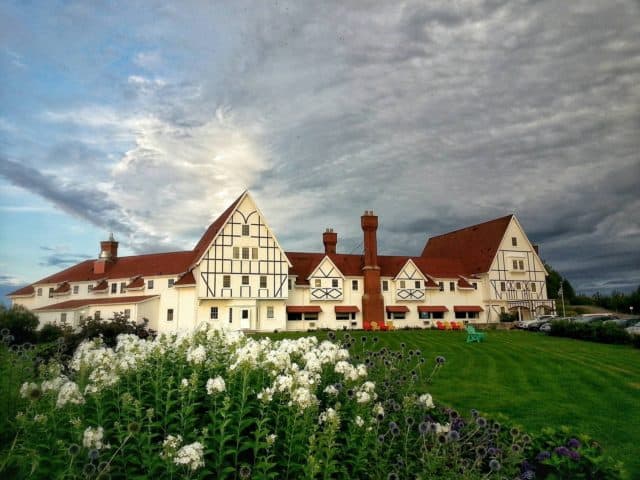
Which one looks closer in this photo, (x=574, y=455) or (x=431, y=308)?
(x=574, y=455)

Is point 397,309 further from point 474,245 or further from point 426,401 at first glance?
point 426,401

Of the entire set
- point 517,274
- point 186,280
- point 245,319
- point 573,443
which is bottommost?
point 573,443

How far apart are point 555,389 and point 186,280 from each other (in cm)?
3324

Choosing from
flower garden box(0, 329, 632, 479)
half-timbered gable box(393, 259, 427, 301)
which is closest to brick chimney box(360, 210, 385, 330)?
half-timbered gable box(393, 259, 427, 301)

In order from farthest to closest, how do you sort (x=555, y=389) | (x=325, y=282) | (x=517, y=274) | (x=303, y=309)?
(x=517, y=274), (x=325, y=282), (x=303, y=309), (x=555, y=389)

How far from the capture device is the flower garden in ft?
15.9

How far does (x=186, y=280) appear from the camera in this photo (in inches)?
1614

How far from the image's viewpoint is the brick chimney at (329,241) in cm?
4984

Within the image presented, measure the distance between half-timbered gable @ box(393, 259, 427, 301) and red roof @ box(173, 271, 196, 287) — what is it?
69.0ft

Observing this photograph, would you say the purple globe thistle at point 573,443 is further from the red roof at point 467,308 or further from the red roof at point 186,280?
the red roof at point 467,308

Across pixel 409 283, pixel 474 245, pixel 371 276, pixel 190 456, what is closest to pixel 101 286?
pixel 371 276

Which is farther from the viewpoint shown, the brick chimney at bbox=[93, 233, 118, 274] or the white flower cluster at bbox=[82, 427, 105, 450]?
the brick chimney at bbox=[93, 233, 118, 274]

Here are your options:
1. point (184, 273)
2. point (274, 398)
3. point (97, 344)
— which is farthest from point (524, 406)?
point (184, 273)

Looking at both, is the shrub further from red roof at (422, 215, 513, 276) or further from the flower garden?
red roof at (422, 215, 513, 276)
